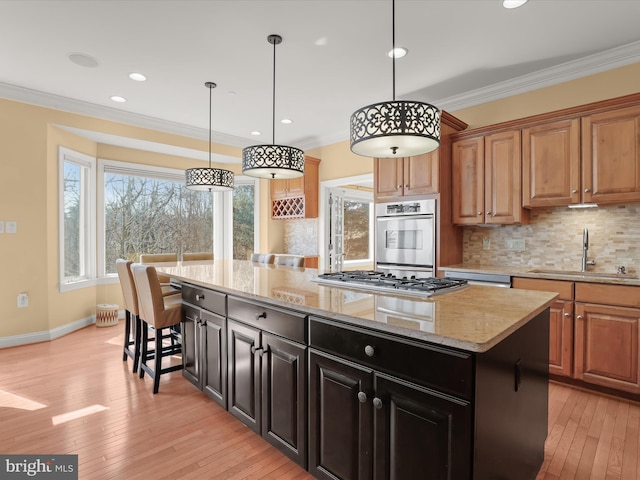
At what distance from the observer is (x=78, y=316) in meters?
4.52

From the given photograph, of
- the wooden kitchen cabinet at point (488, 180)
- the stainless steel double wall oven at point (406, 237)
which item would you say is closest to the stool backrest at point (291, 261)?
the stainless steel double wall oven at point (406, 237)

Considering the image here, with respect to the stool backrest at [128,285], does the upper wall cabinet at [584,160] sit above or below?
above

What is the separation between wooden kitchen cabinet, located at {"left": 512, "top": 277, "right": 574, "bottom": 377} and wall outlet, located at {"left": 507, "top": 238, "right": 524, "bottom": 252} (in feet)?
2.41

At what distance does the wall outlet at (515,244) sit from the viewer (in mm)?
3521

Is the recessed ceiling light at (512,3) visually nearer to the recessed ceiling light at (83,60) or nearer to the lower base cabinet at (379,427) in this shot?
the lower base cabinet at (379,427)

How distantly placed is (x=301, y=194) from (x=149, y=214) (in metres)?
2.39

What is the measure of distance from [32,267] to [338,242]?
3.99 metres

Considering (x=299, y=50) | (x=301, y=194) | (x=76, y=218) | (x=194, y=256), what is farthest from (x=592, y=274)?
(x=76, y=218)

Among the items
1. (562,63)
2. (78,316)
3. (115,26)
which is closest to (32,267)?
(78,316)

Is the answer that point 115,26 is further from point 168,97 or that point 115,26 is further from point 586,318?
point 586,318

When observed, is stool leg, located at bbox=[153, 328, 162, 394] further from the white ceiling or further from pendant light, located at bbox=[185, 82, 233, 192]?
the white ceiling

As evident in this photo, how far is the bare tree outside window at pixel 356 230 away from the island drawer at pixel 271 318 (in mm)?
4831

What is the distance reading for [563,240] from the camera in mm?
3260

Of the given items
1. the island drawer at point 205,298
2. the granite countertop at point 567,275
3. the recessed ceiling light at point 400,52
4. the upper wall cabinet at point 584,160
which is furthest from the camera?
the recessed ceiling light at point 400,52
